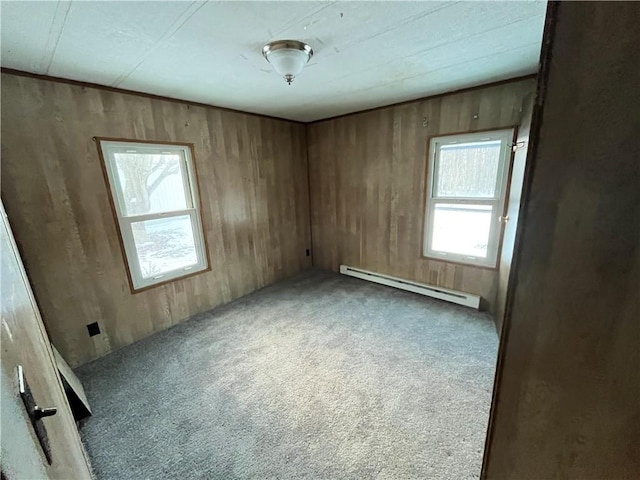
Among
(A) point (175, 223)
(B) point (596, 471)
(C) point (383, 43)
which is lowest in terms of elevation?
(B) point (596, 471)

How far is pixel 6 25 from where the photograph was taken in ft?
4.07

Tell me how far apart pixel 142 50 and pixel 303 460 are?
2.51 m

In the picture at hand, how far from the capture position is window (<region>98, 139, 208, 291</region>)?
7.52 ft

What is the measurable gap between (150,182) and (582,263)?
2.94 meters

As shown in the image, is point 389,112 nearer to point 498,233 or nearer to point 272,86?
point 272,86

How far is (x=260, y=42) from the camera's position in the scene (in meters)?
1.49

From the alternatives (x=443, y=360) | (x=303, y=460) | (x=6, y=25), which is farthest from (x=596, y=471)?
(x=6, y=25)

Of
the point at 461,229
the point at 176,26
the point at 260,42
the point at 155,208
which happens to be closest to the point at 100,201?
the point at 155,208

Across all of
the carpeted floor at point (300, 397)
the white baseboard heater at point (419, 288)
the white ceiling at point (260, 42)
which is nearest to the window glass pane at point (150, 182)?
the white ceiling at point (260, 42)

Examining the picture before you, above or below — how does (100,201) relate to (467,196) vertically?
above

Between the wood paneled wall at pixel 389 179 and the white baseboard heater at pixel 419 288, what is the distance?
73mm

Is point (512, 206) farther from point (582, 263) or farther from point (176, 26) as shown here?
point (176, 26)

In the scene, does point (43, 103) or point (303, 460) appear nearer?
point (303, 460)

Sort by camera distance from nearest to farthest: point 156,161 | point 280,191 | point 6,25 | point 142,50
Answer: point 6,25 → point 142,50 → point 156,161 → point 280,191
